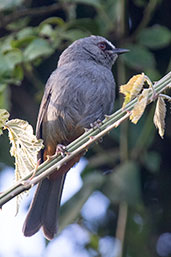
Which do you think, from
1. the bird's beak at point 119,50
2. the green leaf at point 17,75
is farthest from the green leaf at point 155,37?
the green leaf at point 17,75

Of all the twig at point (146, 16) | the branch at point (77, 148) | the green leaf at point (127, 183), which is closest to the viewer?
the branch at point (77, 148)

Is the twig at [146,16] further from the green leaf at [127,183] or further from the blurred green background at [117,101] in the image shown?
the green leaf at [127,183]

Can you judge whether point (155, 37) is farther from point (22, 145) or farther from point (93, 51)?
point (22, 145)

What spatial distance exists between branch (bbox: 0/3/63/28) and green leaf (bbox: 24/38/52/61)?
68 centimetres

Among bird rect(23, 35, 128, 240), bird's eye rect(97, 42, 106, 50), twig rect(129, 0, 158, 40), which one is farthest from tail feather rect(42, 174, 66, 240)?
twig rect(129, 0, 158, 40)

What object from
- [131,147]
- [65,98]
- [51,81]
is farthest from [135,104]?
[131,147]

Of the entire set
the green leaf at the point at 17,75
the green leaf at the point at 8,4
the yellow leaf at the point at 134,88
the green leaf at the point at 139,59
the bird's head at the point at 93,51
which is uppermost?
the green leaf at the point at 8,4

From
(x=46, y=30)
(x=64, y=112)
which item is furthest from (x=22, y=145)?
(x=46, y=30)

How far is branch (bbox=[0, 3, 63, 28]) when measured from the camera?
4.40 m

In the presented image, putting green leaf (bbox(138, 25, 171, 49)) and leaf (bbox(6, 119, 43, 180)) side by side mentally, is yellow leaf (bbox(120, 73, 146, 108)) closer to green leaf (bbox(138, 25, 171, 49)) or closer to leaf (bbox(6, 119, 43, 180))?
leaf (bbox(6, 119, 43, 180))

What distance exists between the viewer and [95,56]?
171 inches

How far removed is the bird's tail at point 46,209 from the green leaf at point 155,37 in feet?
4.63

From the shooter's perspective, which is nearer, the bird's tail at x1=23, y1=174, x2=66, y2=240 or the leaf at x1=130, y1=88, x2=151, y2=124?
the leaf at x1=130, y1=88, x2=151, y2=124

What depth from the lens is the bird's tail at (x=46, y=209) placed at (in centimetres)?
Answer: 344
